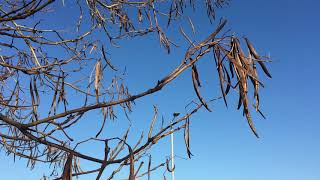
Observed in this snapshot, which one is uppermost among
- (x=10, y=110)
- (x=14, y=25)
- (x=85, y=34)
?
(x=14, y=25)

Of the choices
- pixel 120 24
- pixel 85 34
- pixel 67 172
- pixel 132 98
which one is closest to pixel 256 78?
pixel 132 98

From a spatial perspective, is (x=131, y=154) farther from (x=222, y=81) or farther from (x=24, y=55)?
(x=24, y=55)

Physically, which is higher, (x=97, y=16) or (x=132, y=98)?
(x=97, y=16)

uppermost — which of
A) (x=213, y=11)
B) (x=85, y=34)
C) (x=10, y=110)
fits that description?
(x=213, y=11)

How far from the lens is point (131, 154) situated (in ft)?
2.93

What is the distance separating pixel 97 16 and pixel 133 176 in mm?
2297

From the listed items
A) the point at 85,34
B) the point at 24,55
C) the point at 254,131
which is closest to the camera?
the point at 254,131

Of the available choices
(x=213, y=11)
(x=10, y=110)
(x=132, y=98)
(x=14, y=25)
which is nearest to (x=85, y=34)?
(x=14, y=25)

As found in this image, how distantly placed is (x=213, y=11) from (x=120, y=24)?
0.63 meters

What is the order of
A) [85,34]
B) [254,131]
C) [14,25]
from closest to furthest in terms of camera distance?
[254,131] → [85,34] → [14,25]

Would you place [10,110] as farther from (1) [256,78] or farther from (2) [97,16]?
(1) [256,78]

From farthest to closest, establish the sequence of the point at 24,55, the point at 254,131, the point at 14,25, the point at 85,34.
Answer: the point at 24,55 → the point at 14,25 → the point at 85,34 → the point at 254,131

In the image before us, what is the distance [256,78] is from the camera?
0.92m

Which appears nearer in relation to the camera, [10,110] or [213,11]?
[10,110]
